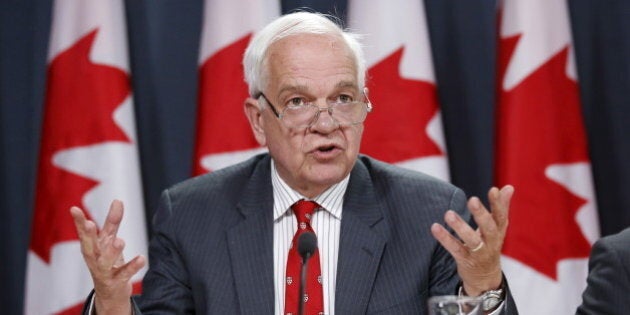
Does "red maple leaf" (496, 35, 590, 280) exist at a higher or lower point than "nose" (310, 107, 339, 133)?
lower

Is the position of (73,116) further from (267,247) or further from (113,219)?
(113,219)

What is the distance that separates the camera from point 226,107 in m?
3.67

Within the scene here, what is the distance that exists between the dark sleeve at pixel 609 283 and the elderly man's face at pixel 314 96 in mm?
732

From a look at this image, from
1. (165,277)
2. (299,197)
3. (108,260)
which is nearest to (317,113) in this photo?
(299,197)

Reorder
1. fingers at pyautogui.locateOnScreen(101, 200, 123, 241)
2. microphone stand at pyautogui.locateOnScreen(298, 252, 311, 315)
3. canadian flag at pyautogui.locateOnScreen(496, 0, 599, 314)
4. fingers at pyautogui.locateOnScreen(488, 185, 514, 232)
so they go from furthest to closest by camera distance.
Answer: canadian flag at pyautogui.locateOnScreen(496, 0, 599, 314), fingers at pyautogui.locateOnScreen(101, 200, 123, 241), fingers at pyautogui.locateOnScreen(488, 185, 514, 232), microphone stand at pyautogui.locateOnScreen(298, 252, 311, 315)

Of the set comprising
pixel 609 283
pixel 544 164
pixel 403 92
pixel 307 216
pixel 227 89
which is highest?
pixel 227 89

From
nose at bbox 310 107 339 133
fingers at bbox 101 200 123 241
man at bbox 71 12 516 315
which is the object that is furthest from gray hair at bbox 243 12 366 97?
fingers at bbox 101 200 123 241

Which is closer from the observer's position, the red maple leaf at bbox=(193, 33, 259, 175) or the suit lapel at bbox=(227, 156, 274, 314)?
the suit lapel at bbox=(227, 156, 274, 314)

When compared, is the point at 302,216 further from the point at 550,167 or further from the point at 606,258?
the point at 550,167

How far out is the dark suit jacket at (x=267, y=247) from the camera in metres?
2.73

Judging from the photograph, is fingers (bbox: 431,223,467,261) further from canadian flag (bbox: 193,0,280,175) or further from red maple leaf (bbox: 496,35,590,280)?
canadian flag (bbox: 193,0,280,175)

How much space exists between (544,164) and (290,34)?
1.28 metres

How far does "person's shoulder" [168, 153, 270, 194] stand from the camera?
3.03 metres

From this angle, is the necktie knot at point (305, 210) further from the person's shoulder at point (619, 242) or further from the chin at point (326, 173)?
the person's shoulder at point (619, 242)
